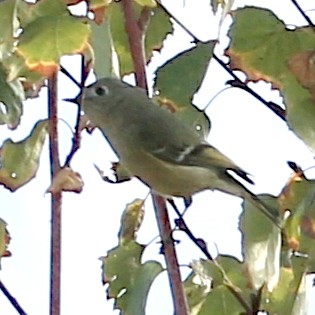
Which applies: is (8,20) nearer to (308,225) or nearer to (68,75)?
(68,75)

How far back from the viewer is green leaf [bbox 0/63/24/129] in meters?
0.72

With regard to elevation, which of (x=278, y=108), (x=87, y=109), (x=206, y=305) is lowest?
(x=206, y=305)

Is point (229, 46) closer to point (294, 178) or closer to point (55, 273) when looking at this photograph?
point (294, 178)

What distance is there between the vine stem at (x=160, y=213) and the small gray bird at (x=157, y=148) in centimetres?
15

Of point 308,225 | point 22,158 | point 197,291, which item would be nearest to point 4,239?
point 22,158

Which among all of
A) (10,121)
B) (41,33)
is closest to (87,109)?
(10,121)

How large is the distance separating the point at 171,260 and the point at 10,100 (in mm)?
213

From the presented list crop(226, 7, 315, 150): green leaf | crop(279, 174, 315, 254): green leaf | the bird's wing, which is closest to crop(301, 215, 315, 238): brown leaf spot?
crop(279, 174, 315, 254): green leaf

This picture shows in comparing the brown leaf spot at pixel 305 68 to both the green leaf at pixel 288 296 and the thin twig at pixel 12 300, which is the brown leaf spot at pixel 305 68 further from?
the thin twig at pixel 12 300

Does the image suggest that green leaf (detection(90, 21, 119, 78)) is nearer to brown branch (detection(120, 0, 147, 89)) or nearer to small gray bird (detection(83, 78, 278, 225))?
brown branch (detection(120, 0, 147, 89))

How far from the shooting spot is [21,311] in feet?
2.28

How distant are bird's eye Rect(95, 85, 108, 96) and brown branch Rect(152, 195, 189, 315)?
9.4 inches

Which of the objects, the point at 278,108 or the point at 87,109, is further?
the point at 87,109

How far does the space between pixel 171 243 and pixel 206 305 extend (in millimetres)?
139
